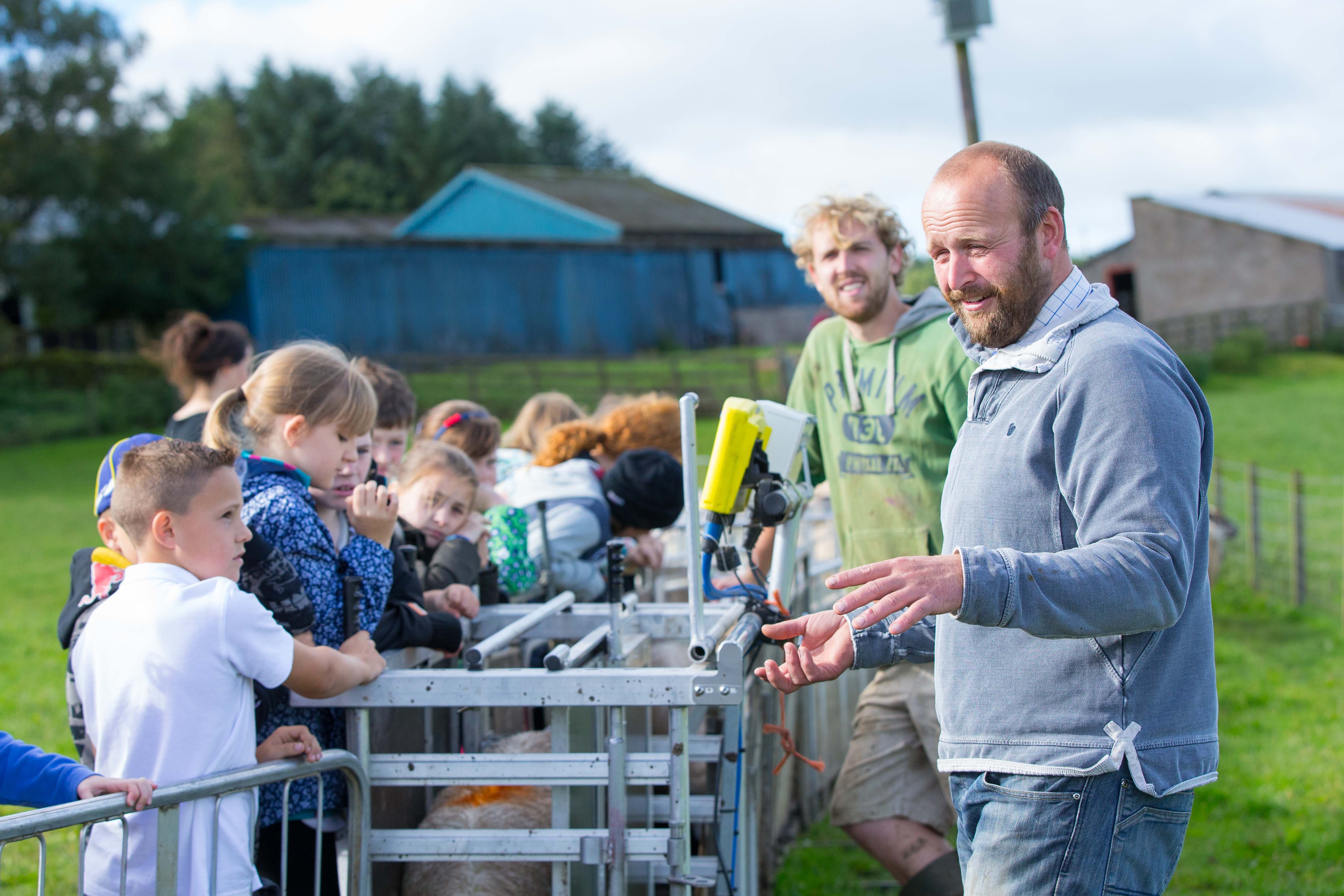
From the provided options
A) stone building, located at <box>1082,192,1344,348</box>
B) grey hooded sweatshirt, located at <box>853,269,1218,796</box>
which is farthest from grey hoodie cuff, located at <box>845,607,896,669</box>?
stone building, located at <box>1082,192,1344,348</box>

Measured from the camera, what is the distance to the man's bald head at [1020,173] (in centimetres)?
205

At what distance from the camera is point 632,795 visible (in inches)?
137

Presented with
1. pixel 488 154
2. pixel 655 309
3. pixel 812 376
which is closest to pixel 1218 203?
pixel 655 309

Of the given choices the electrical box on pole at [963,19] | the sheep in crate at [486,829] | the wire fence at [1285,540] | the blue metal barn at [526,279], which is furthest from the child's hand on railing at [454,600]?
the blue metal barn at [526,279]

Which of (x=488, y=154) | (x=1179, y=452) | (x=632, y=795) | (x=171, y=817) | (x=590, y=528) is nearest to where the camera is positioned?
Answer: (x=1179, y=452)

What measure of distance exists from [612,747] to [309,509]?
97 centimetres

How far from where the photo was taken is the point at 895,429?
3504mm

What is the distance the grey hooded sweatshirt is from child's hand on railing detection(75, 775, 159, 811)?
1545 millimetres

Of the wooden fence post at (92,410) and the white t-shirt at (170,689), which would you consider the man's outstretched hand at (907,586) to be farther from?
the wooden fence post at (92,410)

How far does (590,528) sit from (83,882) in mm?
2096

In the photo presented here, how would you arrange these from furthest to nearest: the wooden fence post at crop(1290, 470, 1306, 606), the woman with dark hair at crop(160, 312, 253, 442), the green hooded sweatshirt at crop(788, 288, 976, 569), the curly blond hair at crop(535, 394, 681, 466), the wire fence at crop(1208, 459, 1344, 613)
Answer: the wire fence at crop(1208, 459, 1344, 613) < the wooden fence post at crop(1290, 470, 1306, 606) < the woman with dark hair at crop(160, 312, 253, 442) < the curly blond hair at crop(535, 394, 681, 466) < the green hooded sweatshirt at crop(788, 288, 976, 569)

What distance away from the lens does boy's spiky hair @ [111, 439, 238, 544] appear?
99.5 inches

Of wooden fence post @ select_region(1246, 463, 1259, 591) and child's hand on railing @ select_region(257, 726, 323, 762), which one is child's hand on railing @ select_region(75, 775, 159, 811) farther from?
wooden fence post @ select_region(1246, 463, 1259, 591)

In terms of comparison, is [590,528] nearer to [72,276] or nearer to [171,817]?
[171,817]
